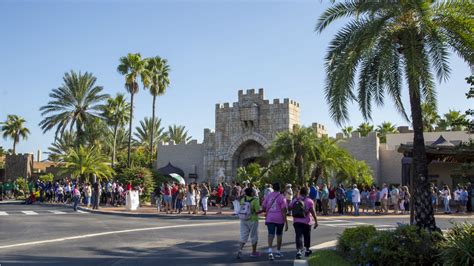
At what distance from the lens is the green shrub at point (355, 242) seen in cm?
908

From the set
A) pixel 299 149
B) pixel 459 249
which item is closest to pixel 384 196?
pixel 299 149

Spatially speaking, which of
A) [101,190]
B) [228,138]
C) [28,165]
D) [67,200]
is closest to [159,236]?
[101,190]

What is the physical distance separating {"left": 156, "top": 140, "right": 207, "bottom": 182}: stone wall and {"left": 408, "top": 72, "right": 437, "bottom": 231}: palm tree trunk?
29.6 metres

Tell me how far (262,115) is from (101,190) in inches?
518

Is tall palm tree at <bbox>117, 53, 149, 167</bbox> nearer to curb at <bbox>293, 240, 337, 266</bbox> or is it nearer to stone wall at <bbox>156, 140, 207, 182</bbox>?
stone wall at <bbox>156, 140, 207, 182</bbox>

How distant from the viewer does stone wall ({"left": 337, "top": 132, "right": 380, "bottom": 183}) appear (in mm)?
34812

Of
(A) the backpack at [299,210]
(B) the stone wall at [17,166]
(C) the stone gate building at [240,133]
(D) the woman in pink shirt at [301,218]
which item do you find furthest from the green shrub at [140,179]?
(B) the stone wall at [17,166]

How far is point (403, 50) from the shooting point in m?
12.4

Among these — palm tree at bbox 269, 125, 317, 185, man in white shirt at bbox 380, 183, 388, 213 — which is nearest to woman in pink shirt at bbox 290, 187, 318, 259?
man in white shirt at bbox 380, 183, 388, 213

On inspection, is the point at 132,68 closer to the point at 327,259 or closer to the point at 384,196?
the point at 384,196

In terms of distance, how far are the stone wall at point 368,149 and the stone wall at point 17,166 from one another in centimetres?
3431

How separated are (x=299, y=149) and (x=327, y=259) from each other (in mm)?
18603

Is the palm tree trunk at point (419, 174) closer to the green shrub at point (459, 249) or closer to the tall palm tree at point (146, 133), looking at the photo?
the green shrub at point (459, 249)

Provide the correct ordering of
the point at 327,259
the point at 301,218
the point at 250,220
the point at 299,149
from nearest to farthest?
the point at 327,259, the point at 301,218, the point at 250,220, the point at 299,149
